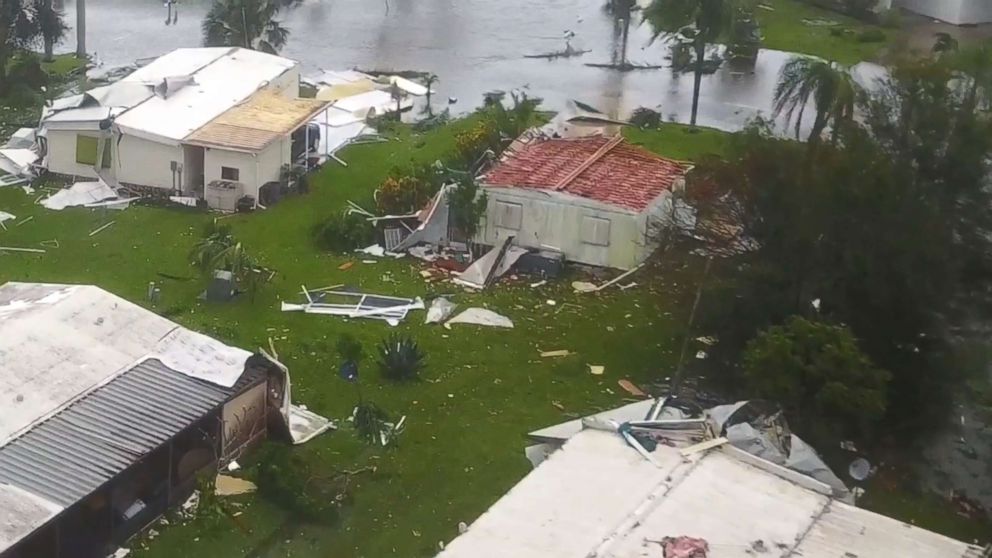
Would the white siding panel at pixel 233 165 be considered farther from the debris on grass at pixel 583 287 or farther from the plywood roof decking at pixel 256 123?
the debris on grass at pixel 583 287

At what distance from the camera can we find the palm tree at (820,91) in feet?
71.3

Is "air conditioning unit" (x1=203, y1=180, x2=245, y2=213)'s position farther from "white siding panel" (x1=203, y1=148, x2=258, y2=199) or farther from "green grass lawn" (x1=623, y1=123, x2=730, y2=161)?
"green grass lawn" (x1=623, y1=123, x2=730, y2=161)

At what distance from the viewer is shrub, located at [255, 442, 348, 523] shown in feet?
52.7

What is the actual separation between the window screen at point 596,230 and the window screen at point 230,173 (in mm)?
8049

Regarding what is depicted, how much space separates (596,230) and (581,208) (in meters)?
0.51

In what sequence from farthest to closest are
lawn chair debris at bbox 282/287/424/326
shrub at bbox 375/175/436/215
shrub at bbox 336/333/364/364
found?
shrub at bbox 375/175/436/215 < lawn chair debris at bbox 282/287/424/326 < shrub at bbox 336/333/364/364

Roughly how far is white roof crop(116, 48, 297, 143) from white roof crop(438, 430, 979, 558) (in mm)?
16394

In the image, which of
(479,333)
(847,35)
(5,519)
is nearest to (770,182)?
(479,333)

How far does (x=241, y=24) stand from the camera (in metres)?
38.3

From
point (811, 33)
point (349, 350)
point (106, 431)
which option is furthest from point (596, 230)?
point (811, 33)

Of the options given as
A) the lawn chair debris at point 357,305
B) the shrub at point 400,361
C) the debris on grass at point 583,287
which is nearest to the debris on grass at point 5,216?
the lawn chair debris at point 357,305

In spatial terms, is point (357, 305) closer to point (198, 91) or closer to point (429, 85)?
point (198, 91)

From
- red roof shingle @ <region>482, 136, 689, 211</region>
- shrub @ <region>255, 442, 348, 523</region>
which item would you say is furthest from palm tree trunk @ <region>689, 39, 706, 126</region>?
shrub @ <region>255, 442, 348, 523</region>

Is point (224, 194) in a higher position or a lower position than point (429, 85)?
lower
